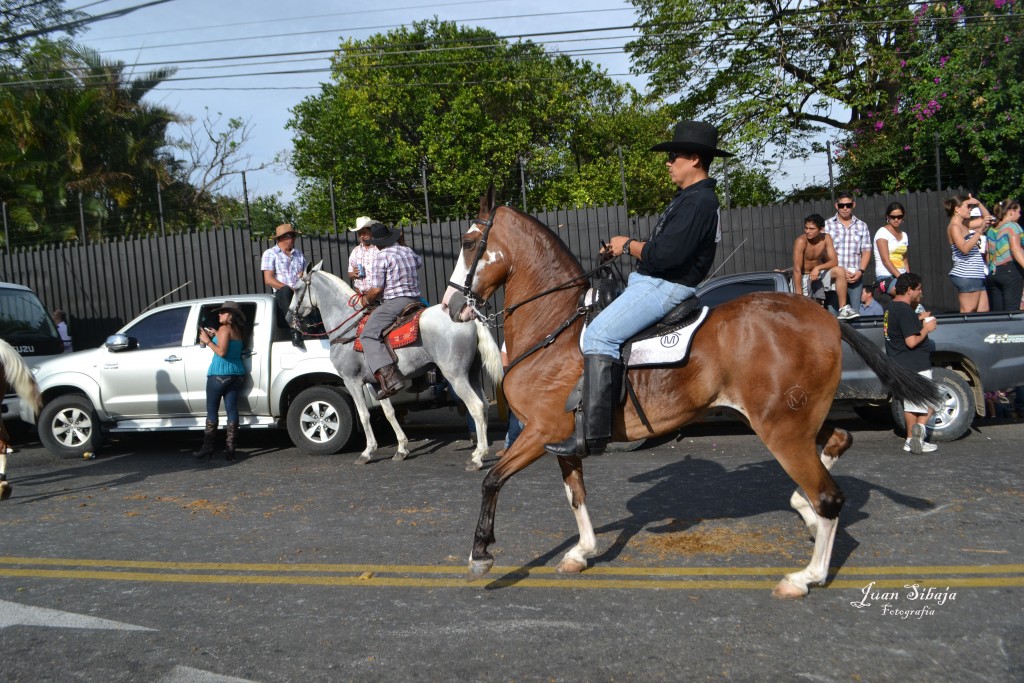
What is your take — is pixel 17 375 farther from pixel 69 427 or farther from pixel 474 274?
pixel 474 274

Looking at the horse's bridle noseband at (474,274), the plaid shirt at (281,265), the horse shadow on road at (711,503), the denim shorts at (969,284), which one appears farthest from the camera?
the plaid shirt at (281,265)

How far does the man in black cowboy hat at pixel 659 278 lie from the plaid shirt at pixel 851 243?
22.1 feet

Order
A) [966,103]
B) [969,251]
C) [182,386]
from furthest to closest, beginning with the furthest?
1. [966,103]
2. [969,251]
3. [182,386]

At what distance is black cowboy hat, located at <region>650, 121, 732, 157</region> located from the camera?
15.9 ft

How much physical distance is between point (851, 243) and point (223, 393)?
8141 millimetres

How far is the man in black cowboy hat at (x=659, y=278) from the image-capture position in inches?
187

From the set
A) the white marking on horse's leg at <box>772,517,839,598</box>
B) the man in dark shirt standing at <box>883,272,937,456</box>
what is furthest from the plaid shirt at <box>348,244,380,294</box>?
the white marking on horse's leg at <box>772,517,839,598</box>

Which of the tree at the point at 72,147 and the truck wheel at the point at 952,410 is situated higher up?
the tree at the point at 72,147

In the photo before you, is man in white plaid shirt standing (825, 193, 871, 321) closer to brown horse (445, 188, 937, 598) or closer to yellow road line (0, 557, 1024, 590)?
brown horse (445, 188, 937, 598)

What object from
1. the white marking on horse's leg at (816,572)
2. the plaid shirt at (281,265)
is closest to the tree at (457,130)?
the plaid shirt at (281,265)

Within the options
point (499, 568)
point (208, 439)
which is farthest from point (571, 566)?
point (208, 439)

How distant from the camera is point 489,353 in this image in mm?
9344

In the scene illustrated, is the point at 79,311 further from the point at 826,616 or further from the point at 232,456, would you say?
the point at 826,616

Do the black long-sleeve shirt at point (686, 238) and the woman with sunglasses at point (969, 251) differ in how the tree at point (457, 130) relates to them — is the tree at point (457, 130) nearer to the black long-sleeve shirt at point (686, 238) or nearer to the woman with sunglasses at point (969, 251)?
the woman with sunglasses at point (969, 251)
